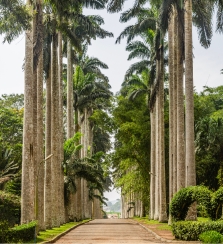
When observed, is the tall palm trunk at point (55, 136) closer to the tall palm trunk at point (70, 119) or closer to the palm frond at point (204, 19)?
the palm frond at point (204, 19)

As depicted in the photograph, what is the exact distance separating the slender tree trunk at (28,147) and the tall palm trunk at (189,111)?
7101 mm

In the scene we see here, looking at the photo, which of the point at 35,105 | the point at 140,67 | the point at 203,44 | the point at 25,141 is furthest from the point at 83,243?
the point at 140,67

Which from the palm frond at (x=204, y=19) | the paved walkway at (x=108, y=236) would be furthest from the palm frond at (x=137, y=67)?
the paved walkway at (x=108, y=236)

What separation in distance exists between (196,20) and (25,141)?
463 inches

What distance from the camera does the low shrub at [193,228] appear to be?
1692 centimetres

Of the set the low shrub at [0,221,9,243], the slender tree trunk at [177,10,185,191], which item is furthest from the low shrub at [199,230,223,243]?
the slender tree trunk at [177,10,185,191]

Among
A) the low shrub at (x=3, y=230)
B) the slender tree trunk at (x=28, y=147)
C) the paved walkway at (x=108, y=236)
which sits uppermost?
the slender tree trunk at (x=28, y=147)

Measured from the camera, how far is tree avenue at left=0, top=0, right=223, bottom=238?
21938 millimetres

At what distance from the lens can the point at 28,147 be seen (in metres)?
19.9

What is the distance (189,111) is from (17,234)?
10.6m

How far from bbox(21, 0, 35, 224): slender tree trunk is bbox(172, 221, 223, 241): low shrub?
594cm

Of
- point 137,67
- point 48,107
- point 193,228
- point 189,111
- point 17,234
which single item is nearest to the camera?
point 17,234

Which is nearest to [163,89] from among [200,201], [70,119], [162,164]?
[162,164]

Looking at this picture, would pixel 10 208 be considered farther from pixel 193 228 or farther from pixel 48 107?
pixel 193 228
